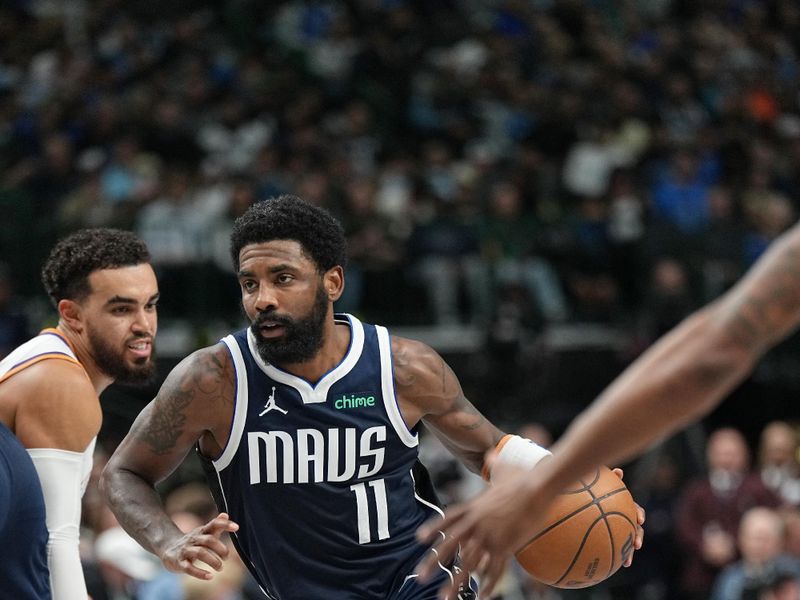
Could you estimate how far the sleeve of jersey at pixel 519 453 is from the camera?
4.81 m

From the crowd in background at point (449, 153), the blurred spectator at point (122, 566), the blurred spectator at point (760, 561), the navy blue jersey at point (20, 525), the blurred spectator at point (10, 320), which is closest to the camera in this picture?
the navy blue jersey at point (20, 525)

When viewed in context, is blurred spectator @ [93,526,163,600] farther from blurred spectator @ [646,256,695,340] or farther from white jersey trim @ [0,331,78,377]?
blurred spectator @ [646,256,695,340]

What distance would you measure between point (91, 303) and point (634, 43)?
13682 mm

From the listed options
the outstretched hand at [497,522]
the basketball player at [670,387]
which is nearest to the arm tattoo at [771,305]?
the basketball player at [670,387]

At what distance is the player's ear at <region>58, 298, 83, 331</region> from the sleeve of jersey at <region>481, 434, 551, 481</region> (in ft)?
5.18

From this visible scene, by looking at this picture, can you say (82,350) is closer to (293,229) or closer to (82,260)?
(82,260)

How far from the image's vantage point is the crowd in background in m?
12.0

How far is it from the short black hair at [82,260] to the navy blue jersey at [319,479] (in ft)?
1.62

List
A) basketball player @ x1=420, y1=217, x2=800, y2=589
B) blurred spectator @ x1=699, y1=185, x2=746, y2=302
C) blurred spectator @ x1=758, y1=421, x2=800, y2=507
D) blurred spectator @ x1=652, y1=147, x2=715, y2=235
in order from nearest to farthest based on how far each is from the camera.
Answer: basketball player @ x1=420, y1=217, x2=800, y2=589 → blurred spectator @ x1=758, y1=421, x2=800, y2=507 → blurred spectator @ x1=699, y1=185, x2=746, y2=302 → blurred spectator @ x1=652, y1=147, x2=715, y2=235

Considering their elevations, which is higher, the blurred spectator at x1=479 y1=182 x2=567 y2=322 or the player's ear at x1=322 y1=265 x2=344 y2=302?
the player's ear at x1=322 y1=265 x2=344 y2=302

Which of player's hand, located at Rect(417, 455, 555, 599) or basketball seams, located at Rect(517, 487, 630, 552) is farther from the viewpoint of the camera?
basketball seams, located at Rect(517, 487, 630, 552)

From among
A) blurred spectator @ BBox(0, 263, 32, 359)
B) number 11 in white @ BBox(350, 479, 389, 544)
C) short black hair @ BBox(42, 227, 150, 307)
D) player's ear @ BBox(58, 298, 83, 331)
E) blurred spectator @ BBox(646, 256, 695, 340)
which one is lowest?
blurred spectator @ BBox(646, 256, 695, 340)

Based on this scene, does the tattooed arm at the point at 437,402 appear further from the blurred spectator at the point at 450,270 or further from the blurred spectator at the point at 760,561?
the blurred spectator at the point at 450,270

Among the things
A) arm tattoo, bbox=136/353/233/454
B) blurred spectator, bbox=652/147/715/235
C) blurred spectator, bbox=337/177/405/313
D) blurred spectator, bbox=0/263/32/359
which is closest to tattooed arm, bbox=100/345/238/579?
arm tattoo, bbox=136/353/233/454
